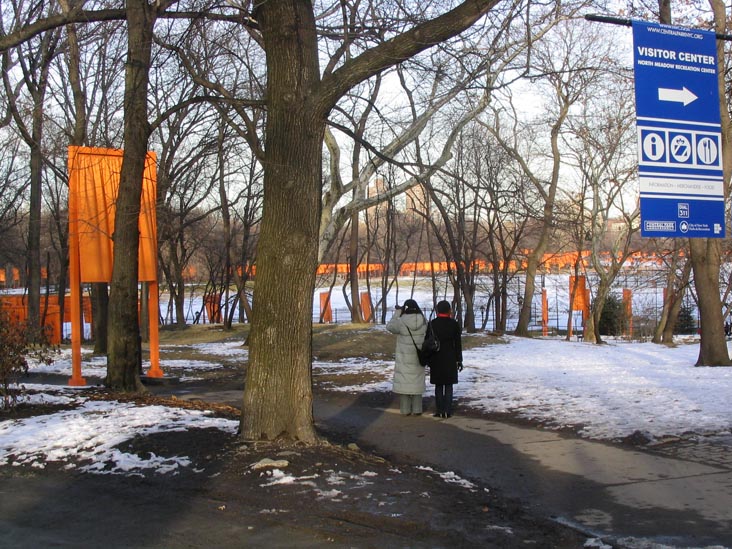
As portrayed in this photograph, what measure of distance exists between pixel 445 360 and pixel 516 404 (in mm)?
1831

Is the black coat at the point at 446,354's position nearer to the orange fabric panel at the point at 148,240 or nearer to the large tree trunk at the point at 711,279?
the orange fabric panel at the point at 148,240

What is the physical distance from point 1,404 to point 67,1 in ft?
26.4

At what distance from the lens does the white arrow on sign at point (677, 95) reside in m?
8.57

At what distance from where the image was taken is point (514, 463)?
7.49 m

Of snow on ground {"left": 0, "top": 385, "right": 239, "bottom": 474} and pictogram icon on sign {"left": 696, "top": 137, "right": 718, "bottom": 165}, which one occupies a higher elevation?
pictogram icon on sign {"left": 696, "top": 137, "right": 718, "bottom": 165}

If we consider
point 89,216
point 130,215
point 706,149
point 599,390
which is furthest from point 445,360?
point 89,216

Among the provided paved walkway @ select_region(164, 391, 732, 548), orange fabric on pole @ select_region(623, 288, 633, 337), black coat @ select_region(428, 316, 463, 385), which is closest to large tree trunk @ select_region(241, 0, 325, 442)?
paved walkway @ select_region(164, 391, 732, 548)

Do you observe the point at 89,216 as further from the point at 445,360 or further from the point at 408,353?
the point at 445,360

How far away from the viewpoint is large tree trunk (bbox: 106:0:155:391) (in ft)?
36.7

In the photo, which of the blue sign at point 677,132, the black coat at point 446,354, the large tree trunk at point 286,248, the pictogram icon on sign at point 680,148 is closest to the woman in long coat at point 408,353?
the black coat at point 446,354

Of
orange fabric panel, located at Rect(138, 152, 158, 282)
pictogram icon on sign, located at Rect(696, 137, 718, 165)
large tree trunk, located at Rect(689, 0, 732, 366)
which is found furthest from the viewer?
large tree trunk, located at Rect(689, 0, 732, 366)

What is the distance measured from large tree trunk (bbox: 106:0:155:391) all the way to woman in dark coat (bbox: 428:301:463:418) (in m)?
4.72

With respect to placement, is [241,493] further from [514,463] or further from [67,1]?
[67,1]

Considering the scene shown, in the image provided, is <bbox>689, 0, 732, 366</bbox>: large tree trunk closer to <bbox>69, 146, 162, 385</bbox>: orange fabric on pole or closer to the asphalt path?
the asphalt path
